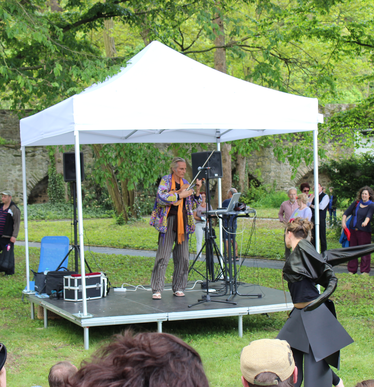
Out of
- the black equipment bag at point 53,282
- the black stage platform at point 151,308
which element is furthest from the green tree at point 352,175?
the black equipment bag at point 53,282

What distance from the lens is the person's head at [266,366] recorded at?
182 centimetres

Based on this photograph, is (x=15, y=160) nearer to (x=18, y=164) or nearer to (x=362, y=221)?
(x=18, y=164)

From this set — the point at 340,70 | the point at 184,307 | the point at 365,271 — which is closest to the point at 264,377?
the point at 184,307

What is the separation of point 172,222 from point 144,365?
502 centimetres

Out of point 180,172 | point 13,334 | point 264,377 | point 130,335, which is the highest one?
point 180,172

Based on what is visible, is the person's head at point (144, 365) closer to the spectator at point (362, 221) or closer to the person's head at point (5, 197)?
the spectator at point (362, 221)

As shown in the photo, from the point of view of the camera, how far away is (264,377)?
1821mm

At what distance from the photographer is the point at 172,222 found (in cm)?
596

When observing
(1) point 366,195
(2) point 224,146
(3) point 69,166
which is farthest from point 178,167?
(2) point 224,146

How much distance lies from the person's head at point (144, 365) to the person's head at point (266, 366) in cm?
93

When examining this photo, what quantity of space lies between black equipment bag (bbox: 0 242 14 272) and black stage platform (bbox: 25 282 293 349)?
11.3 ft

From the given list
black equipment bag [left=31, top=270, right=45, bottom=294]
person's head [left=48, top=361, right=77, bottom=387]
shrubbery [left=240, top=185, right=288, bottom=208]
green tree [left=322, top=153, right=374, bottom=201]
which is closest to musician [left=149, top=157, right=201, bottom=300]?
black equipment bag [left=31, top=270, right=45, bottom=294]

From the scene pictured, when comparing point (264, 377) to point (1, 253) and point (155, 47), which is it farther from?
point (1, 253)

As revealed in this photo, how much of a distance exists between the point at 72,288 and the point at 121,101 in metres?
2.41
